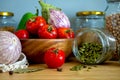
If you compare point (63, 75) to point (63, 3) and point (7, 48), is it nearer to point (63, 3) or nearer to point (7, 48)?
point (7, 48)

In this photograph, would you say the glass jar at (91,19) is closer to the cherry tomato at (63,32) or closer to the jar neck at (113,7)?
the jar neck at (113,7)

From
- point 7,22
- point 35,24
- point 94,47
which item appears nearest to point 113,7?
point 94,47

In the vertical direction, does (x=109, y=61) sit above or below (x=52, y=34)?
below

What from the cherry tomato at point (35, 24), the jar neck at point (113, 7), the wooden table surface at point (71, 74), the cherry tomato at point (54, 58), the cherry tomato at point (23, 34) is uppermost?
the jar neck at point (113, 7)

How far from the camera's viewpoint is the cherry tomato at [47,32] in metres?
0.82

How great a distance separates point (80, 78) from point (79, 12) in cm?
41

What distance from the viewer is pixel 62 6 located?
1061 millimetres

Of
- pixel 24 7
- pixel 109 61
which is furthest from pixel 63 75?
pixel 24 7

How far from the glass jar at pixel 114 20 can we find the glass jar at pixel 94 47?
0.05 meters

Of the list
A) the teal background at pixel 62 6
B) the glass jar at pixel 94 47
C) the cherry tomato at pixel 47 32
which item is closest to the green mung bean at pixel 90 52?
the glass jar at pixel 94 47

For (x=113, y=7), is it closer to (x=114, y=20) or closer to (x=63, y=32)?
(x=114, y=20)

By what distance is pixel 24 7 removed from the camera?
106 cm

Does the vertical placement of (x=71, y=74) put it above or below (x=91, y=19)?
below

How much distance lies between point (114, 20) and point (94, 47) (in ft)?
0.42
